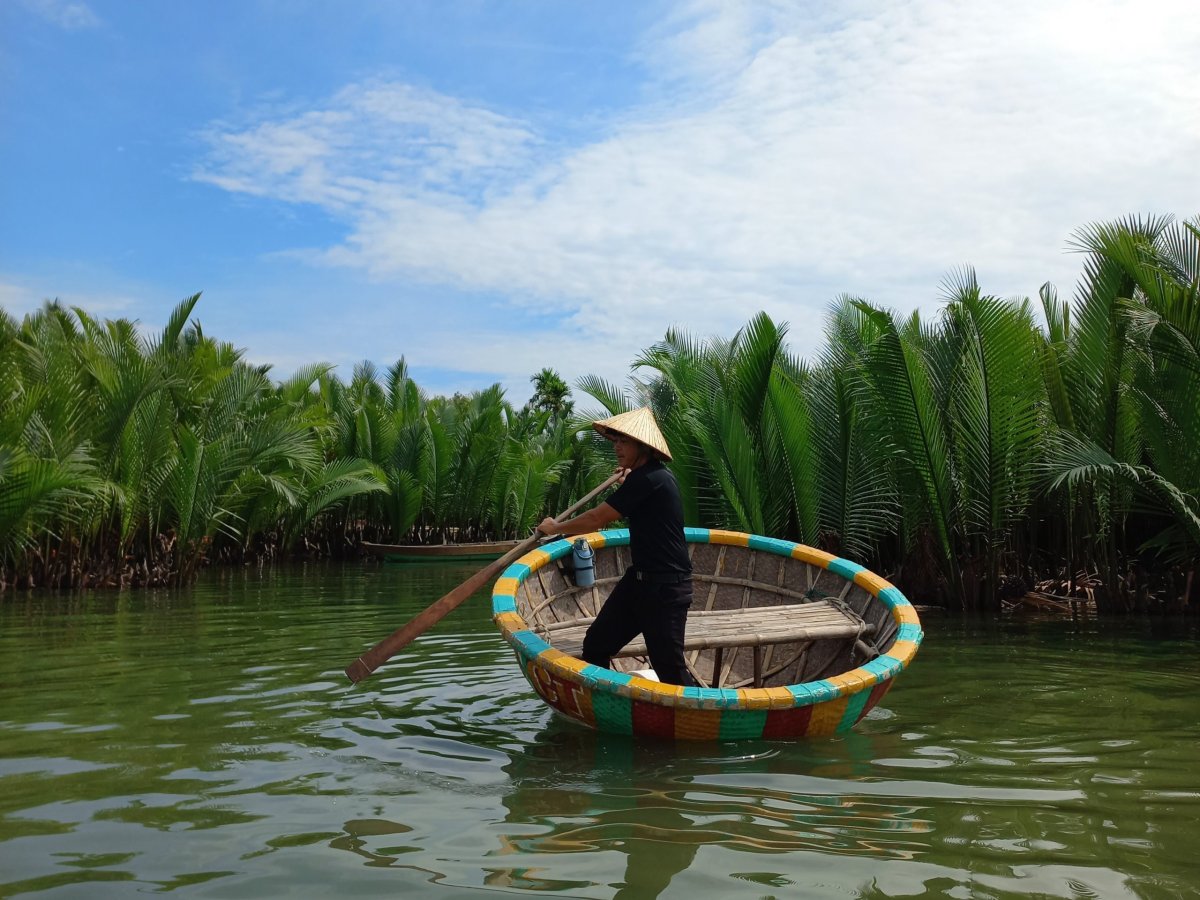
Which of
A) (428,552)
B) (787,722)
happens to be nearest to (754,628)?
(787,722)

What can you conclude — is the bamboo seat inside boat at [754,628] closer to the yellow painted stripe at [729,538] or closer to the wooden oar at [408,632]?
the wooden oar at [408,632]

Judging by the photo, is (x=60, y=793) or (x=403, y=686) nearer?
(x=60, y=793)

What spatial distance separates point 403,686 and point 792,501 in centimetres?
586

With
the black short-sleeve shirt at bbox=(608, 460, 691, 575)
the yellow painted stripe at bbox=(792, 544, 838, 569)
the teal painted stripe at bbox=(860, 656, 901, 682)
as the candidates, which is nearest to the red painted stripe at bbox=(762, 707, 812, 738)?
the teal painted stripe at bbox=(860, 656, 901, 682)

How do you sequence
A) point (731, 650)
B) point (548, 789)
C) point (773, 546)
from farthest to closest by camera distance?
point (773, 546)
point (731, 650)
point (548, 789)

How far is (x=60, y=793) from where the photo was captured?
13.9 ft

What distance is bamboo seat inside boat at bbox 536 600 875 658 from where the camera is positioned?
578cm

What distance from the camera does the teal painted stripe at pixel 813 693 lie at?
15.5ft

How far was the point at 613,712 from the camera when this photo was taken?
16.1ft

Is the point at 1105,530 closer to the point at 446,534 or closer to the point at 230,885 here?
the point at 230,885

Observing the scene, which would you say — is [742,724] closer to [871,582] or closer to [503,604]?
[503,604]

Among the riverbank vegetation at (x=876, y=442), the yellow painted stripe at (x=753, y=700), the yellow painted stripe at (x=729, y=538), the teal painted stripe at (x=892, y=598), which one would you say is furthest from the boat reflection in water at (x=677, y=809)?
the riverbank vegetation at (x=876, y=442)

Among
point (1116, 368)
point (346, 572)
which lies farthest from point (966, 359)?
point (346, 572)

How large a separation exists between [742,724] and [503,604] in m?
1.53
